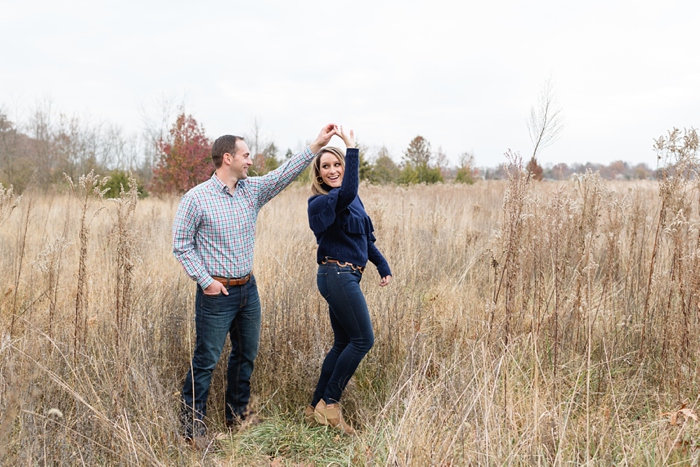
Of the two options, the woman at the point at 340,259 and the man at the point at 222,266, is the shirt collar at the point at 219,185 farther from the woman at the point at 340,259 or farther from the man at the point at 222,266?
the woman at the point at 340,259

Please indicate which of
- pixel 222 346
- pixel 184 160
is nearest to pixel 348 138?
pixel 222 346

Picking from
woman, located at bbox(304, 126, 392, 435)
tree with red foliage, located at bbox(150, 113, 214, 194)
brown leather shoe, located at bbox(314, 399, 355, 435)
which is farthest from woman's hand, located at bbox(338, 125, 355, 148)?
tree with red foliage, located at bbox(150, 113, 214, 194)

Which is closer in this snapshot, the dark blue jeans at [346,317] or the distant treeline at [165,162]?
the dark blue jeans at [346,317]

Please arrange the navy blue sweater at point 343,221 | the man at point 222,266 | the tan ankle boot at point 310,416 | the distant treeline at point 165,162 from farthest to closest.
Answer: the distant treeline at point 165,162 < the tan ankle boot at point 310,416 < the man at point 222,266 < the navy blue sweater at point 343,221

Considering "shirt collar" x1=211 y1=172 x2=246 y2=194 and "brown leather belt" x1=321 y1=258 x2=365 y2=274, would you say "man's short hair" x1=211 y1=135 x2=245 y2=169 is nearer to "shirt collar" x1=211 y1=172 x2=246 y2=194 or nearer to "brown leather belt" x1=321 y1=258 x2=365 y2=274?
"shirt collar" x1=211 y1=172 x2=246 y2=194

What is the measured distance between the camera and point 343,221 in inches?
119

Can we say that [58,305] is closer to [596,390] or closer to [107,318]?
[107,318]

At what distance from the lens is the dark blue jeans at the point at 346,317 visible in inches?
117

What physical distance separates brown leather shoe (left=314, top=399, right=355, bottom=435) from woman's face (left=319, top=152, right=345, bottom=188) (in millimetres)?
1372

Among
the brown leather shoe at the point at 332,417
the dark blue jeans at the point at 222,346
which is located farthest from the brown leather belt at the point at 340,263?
the brown leather shoe at the point at 332,417

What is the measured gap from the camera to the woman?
294 cm

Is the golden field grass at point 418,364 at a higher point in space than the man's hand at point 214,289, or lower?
lower

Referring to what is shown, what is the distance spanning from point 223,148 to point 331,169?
27.6 inches

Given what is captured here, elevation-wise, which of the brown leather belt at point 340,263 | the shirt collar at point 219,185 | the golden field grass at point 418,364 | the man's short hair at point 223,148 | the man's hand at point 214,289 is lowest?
the golden field grass at point 418,364
